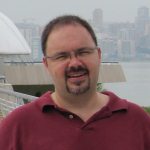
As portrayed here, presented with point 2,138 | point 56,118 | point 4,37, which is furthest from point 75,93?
point 4,37

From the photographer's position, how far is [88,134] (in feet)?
8.18

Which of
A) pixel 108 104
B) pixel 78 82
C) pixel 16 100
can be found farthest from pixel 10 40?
pixel 78 82

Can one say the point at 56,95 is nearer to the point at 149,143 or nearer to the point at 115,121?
the point at 115,121

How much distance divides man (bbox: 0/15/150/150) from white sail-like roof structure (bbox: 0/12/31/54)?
27.8 m

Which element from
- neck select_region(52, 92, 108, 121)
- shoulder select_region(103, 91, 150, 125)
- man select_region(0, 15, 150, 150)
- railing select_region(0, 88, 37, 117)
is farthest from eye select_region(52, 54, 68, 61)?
railing select_region(0, 88, 37, 117)

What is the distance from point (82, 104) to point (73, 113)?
7 cm

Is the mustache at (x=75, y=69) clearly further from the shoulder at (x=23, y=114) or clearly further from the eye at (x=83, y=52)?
the shoulder at (x=23, y=114)

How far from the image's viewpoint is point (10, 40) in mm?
32031

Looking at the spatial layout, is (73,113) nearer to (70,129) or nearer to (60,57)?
(70,129)

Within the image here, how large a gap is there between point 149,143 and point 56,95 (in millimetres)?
471

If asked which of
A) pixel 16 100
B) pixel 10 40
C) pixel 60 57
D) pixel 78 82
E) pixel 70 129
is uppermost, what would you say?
pixel 60 57

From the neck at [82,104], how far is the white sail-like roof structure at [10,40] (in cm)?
2779

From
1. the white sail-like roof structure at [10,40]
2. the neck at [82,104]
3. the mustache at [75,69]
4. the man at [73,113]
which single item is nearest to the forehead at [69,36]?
the man at [73,113]

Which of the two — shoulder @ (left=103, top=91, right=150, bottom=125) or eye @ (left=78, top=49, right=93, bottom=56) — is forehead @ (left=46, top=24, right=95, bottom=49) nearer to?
eye @ (left=78, top=49, right=93, bottom=56)
